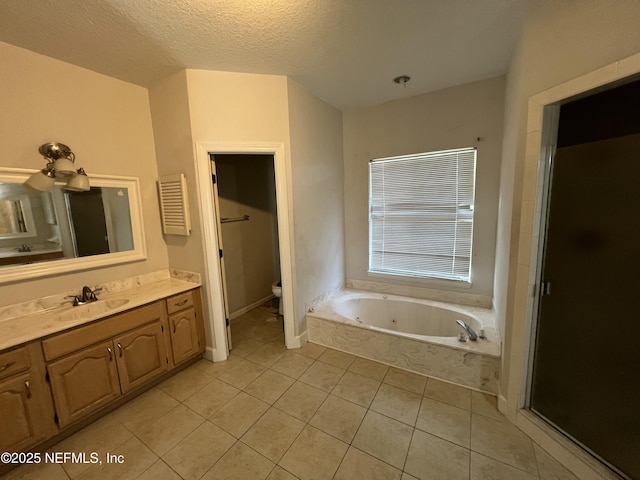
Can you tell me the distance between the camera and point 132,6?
4.42ft

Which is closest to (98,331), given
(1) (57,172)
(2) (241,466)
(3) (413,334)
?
(1) (57,172)

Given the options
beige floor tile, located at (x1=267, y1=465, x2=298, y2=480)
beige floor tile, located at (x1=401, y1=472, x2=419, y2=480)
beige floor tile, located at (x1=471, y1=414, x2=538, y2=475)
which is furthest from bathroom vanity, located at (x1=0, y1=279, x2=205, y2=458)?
beige floor tile, located at (x1=471, y1=414, x2=538, y2=475)

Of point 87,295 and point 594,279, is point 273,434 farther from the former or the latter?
point 594,279

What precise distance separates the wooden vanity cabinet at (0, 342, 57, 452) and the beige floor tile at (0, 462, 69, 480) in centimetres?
15

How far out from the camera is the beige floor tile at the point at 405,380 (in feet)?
6.61

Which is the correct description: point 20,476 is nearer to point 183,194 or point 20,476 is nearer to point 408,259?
point 183,194

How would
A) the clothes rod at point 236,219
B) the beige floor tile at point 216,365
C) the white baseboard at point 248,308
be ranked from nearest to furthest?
the beige floor tile at point 216,365, the clothes rod at point 236,219, the white baseboard at point 248,308

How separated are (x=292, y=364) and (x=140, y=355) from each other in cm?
125

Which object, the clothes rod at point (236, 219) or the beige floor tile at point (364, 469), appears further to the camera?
the clothes rod at point (236, 219)

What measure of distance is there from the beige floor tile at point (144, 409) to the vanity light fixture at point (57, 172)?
171 centimetres

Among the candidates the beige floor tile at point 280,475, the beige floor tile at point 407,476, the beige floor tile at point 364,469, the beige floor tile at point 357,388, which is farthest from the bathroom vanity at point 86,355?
the beige floor tile at point 407,476

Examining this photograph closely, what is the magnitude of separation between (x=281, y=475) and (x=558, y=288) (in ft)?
6.18

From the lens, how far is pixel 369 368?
2.28 meters

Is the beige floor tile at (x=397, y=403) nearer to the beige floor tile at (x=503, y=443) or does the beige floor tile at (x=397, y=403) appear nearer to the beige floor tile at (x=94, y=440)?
the beige floor tile at (x=503, y=443)
